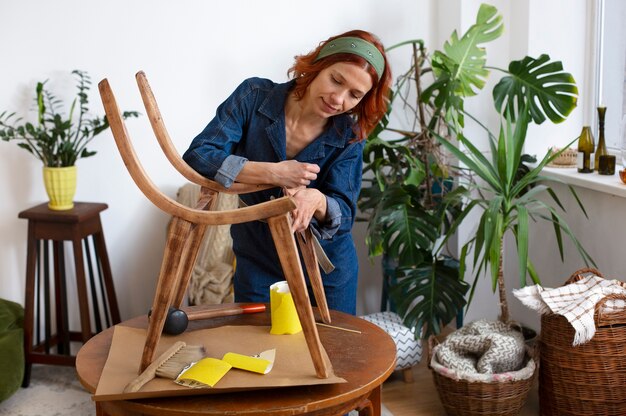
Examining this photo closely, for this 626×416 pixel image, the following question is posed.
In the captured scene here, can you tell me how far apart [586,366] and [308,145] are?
1.25 meters

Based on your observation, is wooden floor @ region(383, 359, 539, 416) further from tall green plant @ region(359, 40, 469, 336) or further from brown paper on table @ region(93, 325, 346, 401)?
brown paper on table @ region(93, 325, 346, 401)

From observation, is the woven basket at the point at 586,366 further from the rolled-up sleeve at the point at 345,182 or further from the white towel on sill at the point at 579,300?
the rolled-up sleeve at the point at 345,182

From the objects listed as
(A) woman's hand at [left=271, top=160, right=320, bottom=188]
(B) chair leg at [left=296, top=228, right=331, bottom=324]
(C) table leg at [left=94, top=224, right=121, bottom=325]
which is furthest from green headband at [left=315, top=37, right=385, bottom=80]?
(C) table leg at [left=94, top=224, right=121, bottom=325]

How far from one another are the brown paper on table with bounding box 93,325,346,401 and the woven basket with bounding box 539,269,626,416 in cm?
124

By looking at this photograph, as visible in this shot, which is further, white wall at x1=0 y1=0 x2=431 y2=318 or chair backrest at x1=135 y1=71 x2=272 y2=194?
white wall at x1=0 y1=0 x2=431 y2=318

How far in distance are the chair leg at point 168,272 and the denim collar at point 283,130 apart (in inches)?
22.8

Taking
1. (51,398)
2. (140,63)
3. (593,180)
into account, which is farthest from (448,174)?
(51,398)

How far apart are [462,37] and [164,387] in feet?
7.27

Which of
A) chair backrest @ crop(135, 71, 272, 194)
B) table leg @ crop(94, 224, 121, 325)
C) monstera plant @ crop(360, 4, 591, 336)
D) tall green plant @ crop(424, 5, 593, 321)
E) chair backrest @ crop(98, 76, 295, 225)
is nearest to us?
chair backrest @ crop(98, 76, 295, 225)

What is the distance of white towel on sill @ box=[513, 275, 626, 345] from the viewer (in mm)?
2420

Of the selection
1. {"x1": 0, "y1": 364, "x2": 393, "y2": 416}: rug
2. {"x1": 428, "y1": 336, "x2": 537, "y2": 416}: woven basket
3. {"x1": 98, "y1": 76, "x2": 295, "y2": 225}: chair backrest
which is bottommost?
{"x1": 0, "y1": 364, "x2": 393, "y2": 416}: rug

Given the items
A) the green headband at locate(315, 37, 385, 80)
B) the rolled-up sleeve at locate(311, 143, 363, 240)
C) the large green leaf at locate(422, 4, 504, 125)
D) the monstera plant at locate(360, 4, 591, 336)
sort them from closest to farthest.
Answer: the green headband at locate(315, 37, 385, 80)
the rolled-up sleeve at locate(311, 143, 363, 240)
the monstera plant at locate(360, 4, 591, 336)
the large green leaf at locate(422, 4, 504, 125)

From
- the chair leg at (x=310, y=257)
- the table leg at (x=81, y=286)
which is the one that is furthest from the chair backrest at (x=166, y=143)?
the table leg at (x=81, y=286)

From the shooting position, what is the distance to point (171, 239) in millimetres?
1384
